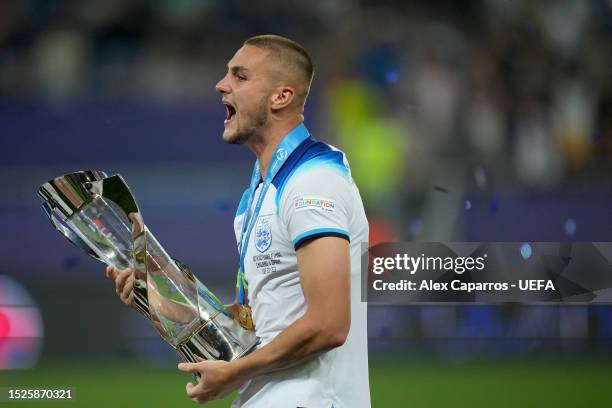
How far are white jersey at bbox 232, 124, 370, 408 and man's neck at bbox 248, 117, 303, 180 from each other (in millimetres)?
119

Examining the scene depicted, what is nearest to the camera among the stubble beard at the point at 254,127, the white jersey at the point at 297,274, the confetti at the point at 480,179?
the white jersey at the point at 297,274

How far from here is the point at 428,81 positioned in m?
5.27

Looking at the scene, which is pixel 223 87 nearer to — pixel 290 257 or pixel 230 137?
pixel 230 137

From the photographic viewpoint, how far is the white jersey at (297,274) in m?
2.45

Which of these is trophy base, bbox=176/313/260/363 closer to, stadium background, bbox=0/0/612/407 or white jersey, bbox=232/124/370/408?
white jersey, bbox=232/124/370/408

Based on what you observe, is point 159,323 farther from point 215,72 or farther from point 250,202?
point 215,72

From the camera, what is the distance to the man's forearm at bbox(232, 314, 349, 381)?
2.36 meters

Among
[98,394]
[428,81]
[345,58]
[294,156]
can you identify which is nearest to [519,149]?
[428,81]

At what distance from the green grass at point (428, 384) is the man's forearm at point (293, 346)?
9.19ft

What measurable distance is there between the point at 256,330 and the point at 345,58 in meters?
2.92

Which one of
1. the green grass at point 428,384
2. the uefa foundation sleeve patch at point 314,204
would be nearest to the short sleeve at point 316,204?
the uefa foundation sleeve patch at point 314,204

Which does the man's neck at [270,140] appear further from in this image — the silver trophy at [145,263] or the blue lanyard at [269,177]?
the silver trophy at [145,263]

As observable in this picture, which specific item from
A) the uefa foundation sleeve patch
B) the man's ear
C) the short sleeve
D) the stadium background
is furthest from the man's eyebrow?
the stadium background

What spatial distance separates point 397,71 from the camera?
526 cm
